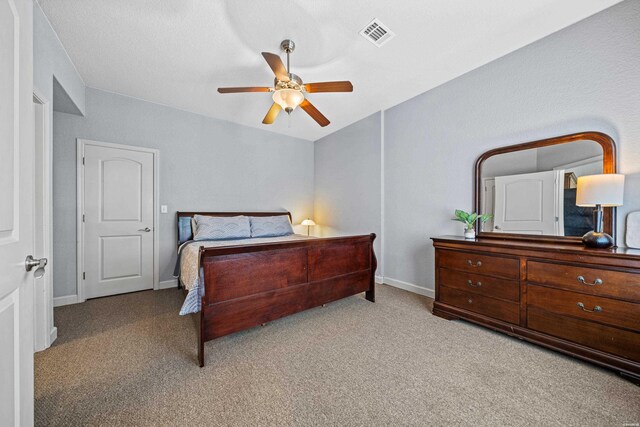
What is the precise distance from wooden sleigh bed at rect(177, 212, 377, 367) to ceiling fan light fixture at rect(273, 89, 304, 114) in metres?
1.33

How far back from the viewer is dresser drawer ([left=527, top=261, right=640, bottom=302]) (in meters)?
1.64

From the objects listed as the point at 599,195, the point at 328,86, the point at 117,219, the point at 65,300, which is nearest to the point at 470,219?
the point at 599,195

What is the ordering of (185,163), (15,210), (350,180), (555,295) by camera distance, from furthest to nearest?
(350,180) → (185,163) → (555,295) → (15,210)

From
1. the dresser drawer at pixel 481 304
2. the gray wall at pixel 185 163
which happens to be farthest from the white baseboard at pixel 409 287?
the gray wall at pixel 185 163

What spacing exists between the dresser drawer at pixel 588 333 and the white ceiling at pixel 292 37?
246 cm

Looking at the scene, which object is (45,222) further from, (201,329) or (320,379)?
(320,379)

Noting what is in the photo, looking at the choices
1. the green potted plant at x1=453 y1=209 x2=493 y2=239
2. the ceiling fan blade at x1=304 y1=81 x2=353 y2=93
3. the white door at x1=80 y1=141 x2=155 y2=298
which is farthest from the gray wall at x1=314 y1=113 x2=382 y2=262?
the white door at x1=80 y1=141 x2=155 y2=298

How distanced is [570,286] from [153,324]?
364 cm

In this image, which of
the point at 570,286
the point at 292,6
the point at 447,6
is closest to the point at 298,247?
the point at 292,6

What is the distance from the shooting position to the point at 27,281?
0.93m

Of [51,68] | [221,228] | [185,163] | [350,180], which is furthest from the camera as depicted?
[350,180]

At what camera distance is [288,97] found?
233 cm

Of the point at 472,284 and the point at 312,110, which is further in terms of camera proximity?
the point at 312,110

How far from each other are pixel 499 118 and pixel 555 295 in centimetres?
180
